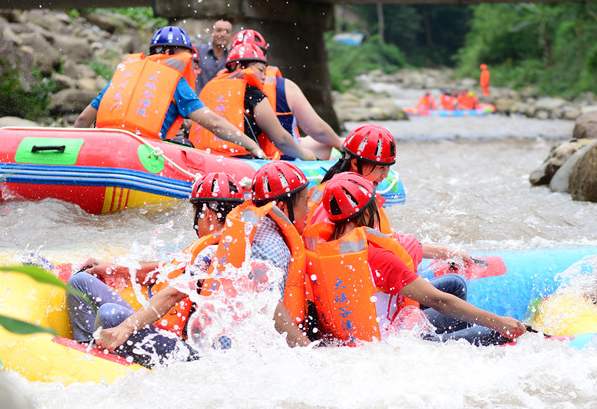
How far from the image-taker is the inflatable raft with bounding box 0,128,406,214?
7.51 m

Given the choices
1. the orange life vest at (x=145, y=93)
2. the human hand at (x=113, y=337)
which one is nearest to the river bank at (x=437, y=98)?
the orange life vest at (x=145, y=93)

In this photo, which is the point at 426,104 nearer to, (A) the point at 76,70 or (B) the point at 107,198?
(A) the point at 76,70

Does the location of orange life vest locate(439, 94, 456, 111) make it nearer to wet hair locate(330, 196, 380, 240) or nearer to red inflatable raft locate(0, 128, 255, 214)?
red inflatable raft locate(0, 128, 255, 214)

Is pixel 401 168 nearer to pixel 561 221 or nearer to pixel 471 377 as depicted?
pixel 561 221

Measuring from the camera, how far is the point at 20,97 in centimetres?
1520

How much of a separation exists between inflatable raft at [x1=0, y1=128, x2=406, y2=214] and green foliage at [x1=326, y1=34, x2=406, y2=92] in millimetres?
28919

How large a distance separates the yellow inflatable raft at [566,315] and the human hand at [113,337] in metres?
2.03

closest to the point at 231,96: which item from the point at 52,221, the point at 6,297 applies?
the point at 52,221

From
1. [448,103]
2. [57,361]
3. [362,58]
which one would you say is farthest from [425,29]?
[57,361]

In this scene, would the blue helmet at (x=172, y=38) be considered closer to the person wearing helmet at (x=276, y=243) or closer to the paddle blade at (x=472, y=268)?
the paddle blade at (x=472, y=268)

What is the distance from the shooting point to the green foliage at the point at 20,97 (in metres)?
14.8

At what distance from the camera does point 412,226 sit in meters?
8.24

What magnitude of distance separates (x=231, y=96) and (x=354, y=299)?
12.9 feet

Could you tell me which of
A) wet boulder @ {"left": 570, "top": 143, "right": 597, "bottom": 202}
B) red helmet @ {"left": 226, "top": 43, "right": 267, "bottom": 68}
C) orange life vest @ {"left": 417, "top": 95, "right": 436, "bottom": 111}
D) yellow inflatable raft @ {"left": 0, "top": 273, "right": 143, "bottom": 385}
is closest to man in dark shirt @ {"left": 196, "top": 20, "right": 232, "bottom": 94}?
red helmet @ {"left": 226, "top": 43, "right": 267, "bottom": 68}
